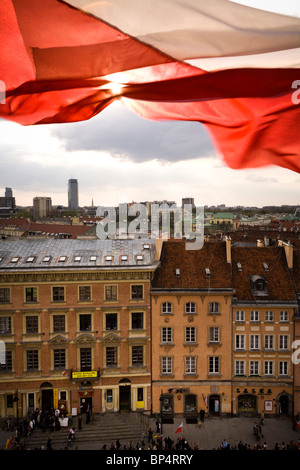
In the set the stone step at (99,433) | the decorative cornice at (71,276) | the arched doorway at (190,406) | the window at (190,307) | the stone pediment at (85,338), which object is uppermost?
the decorative cornice at (71,276)

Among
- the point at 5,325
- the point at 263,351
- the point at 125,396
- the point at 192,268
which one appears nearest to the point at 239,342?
the point at 263,351

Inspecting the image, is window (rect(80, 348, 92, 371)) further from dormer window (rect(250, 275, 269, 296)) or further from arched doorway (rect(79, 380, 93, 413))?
dormer window (rect(250, 275, 269, 296))

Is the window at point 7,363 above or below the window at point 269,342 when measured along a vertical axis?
below

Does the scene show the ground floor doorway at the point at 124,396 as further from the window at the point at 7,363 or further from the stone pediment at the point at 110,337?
the window at the point at 7,363

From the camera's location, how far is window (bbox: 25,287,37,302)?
35969 mm

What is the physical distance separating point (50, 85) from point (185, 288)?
31.4 metres

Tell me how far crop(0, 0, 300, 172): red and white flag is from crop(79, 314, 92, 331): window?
102 feet

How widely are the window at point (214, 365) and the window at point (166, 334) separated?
445 centimetres

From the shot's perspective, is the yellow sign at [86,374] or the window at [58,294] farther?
the window at [58,294]

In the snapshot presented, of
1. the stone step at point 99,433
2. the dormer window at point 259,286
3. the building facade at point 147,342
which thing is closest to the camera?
the stone step at point 99,433

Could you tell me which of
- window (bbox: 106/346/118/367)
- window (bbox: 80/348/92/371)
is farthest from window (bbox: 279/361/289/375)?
window (bbox: 80/348/92/371)

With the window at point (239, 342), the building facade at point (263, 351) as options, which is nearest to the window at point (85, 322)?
the building facade at point (263, 351)

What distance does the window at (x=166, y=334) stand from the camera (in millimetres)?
36938

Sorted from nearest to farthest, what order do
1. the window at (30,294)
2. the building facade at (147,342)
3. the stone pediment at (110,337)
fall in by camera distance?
the window at (30,294), the building facade at (147,342), the stone pediment at (110,337)
